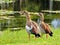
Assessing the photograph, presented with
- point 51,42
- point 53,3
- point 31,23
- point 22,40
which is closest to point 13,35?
point 22,40

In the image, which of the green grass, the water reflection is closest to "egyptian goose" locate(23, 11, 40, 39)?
the green grass

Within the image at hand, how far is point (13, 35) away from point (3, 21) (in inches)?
8.2

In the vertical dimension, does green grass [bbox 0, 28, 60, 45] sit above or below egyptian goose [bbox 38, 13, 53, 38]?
below

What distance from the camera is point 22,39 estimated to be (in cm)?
226

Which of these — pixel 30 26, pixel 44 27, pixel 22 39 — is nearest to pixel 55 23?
pixel 44 27

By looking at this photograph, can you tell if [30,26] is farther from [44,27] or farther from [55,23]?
[55,23]

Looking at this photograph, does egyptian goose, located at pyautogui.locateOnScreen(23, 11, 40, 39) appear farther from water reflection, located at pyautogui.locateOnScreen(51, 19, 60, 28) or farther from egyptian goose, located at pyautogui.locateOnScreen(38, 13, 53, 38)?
water reflection, located at pyautogui.locateOnScreen(51, 19, 60, 28)

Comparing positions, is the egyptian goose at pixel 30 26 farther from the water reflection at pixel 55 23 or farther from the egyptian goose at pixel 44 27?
the water reflection at pixel 55 23

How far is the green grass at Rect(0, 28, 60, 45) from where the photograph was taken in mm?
2221

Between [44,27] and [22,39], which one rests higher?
[44,27]

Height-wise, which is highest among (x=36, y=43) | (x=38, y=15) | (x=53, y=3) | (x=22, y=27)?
(x=53, y=3)

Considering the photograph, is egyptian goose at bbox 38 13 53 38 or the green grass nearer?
the green grass

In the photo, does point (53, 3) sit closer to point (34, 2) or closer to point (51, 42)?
point (34, 2)

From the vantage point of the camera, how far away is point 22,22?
7.47 ft
